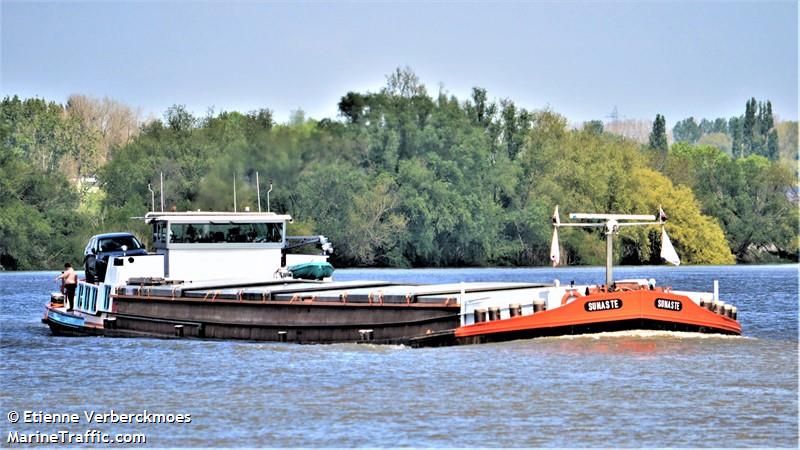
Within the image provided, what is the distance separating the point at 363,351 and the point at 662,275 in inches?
2618

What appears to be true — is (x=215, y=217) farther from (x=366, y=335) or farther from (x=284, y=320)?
(x=366, y=335)

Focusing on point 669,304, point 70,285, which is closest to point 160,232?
point 70,285

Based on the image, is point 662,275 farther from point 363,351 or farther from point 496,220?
point 363,351

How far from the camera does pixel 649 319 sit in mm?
39250

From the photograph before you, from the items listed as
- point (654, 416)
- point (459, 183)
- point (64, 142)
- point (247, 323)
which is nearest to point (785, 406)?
point (654, 416)

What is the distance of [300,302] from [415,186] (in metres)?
87.6

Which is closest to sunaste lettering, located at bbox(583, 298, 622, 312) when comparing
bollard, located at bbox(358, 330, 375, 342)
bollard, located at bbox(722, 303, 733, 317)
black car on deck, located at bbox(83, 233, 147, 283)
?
bollard, located at bbox(722, 303, 733, 317)

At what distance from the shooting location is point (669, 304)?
39.7 metres

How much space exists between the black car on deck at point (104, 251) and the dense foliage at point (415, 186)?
5444 centimetres

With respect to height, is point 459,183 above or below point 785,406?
above

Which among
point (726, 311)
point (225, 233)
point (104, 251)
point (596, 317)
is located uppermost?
point (225, 233)

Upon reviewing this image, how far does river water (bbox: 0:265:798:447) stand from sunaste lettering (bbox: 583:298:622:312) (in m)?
1.00

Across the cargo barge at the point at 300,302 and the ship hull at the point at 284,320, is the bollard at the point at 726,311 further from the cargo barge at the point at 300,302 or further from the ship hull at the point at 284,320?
the ship hull at the point at 284,320

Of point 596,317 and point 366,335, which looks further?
point 366,335
